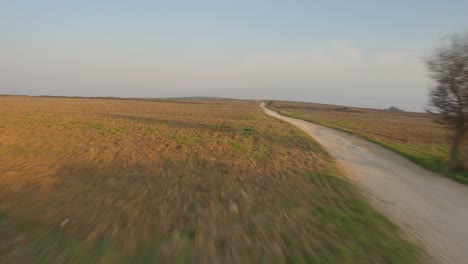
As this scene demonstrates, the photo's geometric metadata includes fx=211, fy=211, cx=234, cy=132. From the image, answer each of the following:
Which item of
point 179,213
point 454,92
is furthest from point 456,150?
point 179,213

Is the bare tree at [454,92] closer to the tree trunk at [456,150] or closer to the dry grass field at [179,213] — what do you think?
the tree trunk at [456,150]

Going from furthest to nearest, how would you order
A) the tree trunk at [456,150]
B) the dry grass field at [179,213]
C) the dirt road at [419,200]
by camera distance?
the tree trunk at [456,150] → the dirt road at [419,200] → the dry grass field at [179,213]

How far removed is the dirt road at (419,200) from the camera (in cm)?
499

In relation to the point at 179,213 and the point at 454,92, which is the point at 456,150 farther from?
the point at 179,213

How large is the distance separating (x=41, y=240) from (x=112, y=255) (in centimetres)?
168

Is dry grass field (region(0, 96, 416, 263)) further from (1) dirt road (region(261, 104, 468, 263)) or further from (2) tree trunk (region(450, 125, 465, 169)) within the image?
(2) tree trunk (region(450, 125, 465, 169))

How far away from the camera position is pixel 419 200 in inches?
290

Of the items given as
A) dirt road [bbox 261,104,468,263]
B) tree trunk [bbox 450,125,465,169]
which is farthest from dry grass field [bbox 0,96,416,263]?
tree trunk [bbox 450,125,465,169]

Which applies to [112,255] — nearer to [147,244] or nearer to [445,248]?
[147,244]

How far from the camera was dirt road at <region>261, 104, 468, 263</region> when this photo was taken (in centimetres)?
499

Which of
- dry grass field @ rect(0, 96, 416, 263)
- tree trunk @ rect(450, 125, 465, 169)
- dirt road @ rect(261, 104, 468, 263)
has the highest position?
tree trunk @ rect(450, 125, 465, 169)

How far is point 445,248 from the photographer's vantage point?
4773 millimetres

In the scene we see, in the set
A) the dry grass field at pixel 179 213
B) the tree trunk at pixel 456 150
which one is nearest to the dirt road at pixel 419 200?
the dry grass field at pixel 179 213

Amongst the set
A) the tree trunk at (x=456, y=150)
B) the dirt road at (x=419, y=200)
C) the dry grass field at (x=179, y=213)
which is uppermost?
the tree trunk at (x=456, y=150)
